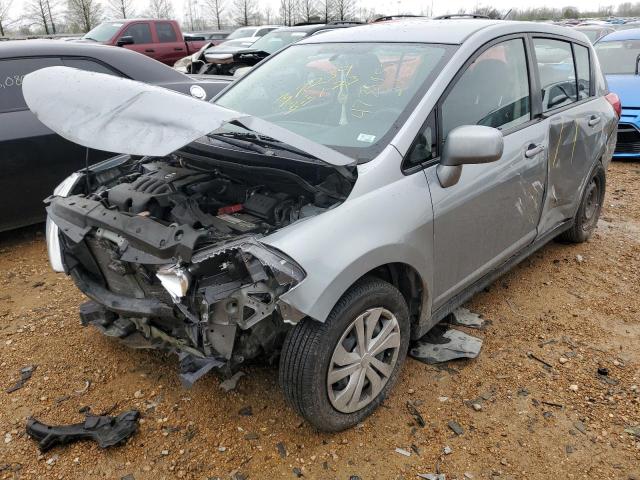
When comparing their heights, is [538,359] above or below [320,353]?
below

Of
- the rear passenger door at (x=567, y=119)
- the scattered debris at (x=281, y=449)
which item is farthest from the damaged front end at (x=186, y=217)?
the rear passenger door at (x=567, y=119)

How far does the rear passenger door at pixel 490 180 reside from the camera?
268 centimetres

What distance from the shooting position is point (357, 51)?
3092mm

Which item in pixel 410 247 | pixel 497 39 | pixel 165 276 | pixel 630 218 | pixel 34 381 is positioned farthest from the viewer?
pixel 630 218

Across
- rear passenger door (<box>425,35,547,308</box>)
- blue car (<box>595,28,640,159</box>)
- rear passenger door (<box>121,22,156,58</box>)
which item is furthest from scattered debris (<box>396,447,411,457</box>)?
rear passenger door (<box>121,22,156,58</box>)

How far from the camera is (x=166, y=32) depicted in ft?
48.3

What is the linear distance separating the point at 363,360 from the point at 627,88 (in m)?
7.01

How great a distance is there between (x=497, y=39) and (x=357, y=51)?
31.9 inches

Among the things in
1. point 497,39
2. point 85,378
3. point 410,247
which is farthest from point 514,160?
point 85,378

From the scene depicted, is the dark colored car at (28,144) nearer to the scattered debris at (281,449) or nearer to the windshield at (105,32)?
the scattered debris at (281,449)

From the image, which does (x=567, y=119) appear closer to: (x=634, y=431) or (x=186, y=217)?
(x=634, y=431)

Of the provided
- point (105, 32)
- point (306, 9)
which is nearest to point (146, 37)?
point (105, 32)

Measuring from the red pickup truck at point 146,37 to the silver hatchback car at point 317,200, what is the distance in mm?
11594

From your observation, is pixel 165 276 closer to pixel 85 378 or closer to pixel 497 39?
pixel 85 378
